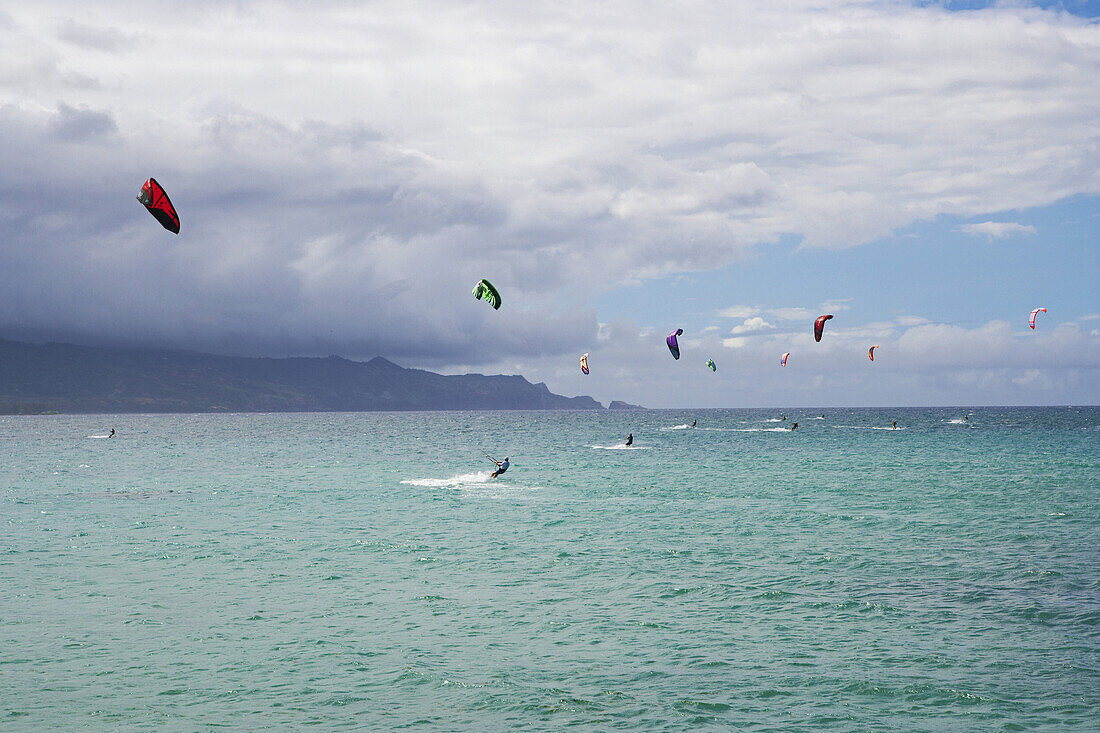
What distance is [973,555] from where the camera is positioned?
1085 inches

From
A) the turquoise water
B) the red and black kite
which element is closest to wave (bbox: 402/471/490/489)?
the turquoise water

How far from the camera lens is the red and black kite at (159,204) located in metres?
23.8

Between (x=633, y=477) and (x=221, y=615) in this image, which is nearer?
(x=221, y=615)

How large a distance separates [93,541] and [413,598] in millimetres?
15798

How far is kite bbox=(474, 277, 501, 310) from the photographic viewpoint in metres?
44.8

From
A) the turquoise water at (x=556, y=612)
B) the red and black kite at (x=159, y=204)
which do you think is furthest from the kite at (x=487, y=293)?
the red and black kite at (x=159, y=204)

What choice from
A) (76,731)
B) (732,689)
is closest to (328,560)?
(76,731)

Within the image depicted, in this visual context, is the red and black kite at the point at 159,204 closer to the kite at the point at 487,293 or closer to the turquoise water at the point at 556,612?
the turquoise water at the point at 556,612

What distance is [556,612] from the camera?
20.9 meters

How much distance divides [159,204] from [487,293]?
2291cm

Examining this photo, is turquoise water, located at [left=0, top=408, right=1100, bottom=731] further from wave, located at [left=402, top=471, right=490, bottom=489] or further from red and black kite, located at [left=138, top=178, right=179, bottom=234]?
red and black kite, located at [left=138, top=178, right=179, bottom=234]

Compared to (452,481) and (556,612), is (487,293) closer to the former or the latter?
(452,481)

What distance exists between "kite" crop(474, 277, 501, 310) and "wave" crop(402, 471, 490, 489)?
492 inches

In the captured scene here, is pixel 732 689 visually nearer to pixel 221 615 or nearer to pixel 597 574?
pixel 597 574
